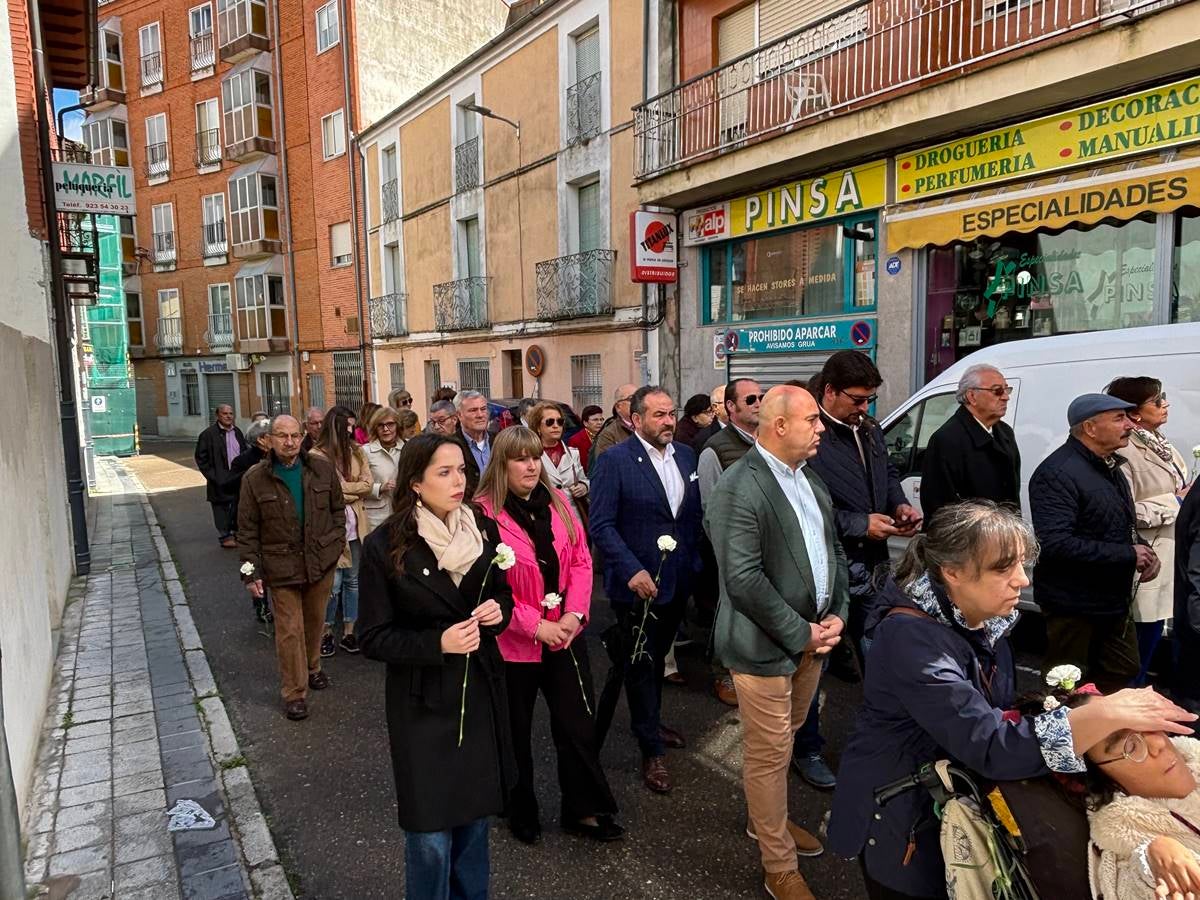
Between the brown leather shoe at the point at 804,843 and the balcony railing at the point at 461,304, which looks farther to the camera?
the balcony railing at the point at 461,304

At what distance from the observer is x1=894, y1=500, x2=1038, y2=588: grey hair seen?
196cm

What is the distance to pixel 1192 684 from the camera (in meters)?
3.32

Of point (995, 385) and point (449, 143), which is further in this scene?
point (449, 143)

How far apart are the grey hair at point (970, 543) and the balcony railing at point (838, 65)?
24.1 ft

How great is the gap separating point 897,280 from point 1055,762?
907 centimetres

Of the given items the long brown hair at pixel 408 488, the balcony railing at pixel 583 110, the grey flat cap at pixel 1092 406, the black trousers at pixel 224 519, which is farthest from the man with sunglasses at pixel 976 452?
the balcony railing at pixel 583 110

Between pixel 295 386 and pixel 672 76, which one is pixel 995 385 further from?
pixel 295 386

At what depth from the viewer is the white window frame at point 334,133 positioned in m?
→ 24.5

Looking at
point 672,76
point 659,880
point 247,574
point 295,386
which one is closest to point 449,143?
point 672,76

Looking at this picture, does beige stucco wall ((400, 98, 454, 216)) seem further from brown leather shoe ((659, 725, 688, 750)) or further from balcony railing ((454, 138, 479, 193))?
brown leather shoe ((659, 725, 688, 750))

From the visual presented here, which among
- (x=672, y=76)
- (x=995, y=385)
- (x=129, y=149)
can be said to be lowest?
(x=995, y=385)

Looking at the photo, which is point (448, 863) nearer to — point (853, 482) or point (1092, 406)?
point (853, 482)

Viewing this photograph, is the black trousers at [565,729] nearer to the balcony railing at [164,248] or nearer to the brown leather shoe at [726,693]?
the brown leather shoe at [726,693]

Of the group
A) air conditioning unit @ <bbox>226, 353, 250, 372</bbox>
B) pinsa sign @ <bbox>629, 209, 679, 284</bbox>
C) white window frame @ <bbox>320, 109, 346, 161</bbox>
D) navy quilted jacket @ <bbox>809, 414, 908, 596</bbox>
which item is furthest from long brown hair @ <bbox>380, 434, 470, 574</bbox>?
air conditioning unit @ <bbox>226, 353, 250, 372</bbox>
